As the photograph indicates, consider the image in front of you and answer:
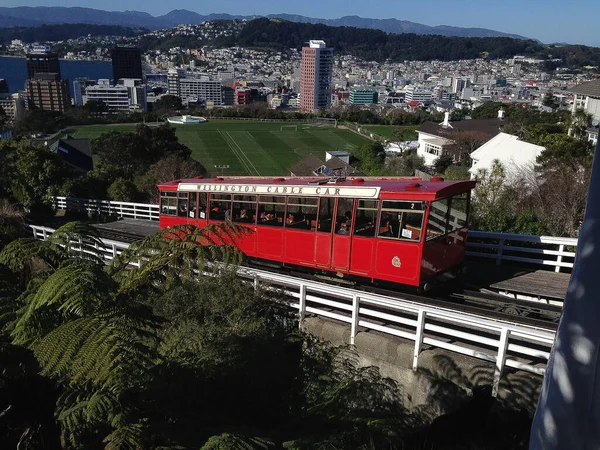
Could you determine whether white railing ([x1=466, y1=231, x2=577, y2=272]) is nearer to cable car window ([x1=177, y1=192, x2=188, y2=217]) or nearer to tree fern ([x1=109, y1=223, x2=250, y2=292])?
cable car window ([x1=177, y1=192, x2=188, y2=217])

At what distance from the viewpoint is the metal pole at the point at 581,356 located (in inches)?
99.0

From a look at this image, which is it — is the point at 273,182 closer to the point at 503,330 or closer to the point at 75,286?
the point at 503,330

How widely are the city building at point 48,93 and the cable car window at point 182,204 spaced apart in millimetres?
187189

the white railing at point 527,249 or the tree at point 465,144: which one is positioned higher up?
the white railing at point 527,249

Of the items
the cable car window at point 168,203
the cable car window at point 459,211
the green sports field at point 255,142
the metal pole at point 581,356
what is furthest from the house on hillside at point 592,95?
the metal pole at point 581,356

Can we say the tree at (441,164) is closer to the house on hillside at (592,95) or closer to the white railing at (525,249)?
the house on hillside at (592,95)

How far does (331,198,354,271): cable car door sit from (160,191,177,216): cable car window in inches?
225

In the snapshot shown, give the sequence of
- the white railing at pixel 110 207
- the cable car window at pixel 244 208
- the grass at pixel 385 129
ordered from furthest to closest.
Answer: the grass at pixel 385 129 < the white railing at pixel 110 207 < the cable car window at pixel 244 208

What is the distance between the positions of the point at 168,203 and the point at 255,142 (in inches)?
3460

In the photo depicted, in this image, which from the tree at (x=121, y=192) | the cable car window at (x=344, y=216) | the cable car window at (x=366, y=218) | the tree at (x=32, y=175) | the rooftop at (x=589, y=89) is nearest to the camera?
the cable car window at (x=366, y=218)

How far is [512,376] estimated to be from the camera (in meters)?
7.43

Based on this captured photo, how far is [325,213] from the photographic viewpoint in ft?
37.6

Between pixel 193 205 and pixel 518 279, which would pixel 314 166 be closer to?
pixel 193 205

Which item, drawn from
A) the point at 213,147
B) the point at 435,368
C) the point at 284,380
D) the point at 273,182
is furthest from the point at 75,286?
the point at 213,147
